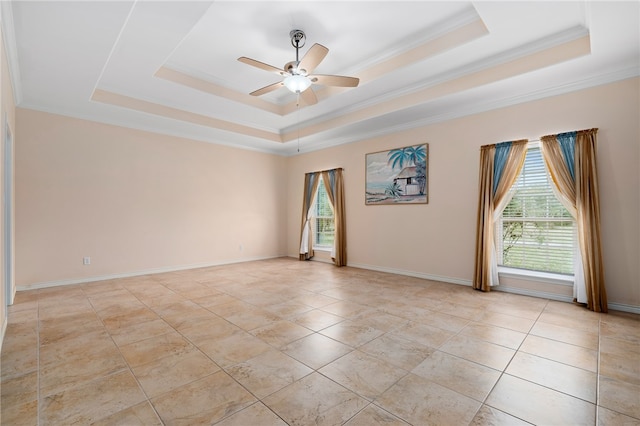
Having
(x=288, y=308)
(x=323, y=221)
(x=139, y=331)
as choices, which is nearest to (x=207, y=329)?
(x=139, y=331)

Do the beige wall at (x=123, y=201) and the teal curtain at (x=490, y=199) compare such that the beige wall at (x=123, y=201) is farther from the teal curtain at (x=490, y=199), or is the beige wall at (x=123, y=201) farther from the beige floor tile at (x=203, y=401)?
the teal curtain at (x=490, y=199)

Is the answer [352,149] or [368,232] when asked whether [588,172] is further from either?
[352,149]

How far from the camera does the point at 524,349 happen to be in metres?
2.59

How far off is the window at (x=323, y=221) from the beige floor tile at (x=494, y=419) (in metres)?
5.40

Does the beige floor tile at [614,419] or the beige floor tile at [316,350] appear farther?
the beige floor tile at [316,350]

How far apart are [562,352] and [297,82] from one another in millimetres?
A: 3736

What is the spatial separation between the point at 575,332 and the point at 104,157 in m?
7.06

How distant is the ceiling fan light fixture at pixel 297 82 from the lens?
3469 millimetres

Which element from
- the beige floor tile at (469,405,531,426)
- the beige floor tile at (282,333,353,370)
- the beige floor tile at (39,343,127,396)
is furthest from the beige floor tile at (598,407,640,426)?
the beige floor tile at (39,343,127,396)

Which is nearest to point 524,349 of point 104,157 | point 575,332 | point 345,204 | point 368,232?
point 575,332

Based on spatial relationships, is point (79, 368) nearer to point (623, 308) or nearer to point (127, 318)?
point (127, 318)

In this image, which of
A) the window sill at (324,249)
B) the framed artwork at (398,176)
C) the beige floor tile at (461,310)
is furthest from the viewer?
the window sill at (324,249)

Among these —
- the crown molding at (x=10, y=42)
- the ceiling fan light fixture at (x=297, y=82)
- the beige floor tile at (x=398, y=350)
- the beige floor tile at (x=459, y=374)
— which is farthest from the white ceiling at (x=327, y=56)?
the beige floor tile at (x=398, y=350)

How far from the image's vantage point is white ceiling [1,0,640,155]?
2.80 m
